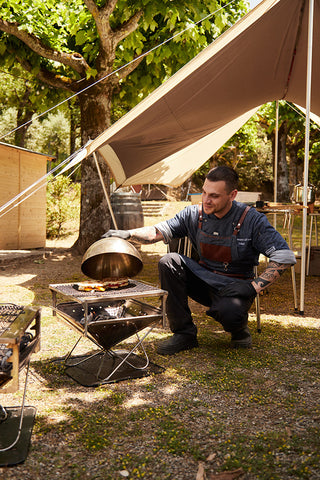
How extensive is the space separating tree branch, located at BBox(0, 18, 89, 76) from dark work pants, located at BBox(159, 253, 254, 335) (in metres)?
4.59

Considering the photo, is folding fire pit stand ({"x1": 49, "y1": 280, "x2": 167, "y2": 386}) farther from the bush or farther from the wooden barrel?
the bush

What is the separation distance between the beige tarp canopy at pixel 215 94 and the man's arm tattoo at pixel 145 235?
1016 millimetres

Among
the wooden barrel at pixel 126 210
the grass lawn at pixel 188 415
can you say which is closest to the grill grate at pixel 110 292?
the grass lawn at pixel 188 415

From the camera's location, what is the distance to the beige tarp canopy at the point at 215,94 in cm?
379

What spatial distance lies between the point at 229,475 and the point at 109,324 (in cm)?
125

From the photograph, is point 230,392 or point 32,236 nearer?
point 230,392

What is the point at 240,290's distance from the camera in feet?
9.97

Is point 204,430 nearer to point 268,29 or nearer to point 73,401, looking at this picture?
point 73,401

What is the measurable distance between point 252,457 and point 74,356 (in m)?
1.51

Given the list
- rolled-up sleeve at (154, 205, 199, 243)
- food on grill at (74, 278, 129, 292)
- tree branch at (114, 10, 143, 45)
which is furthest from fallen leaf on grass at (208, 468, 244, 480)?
tree branch at (114, 10, 143, 45)

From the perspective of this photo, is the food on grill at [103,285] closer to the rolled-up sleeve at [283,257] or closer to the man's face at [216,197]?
the man's face at [216,197]

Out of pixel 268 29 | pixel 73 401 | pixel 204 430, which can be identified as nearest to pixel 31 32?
pixel 268 29

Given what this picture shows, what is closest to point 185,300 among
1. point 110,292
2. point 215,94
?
point 110,292

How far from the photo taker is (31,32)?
20.4ft
